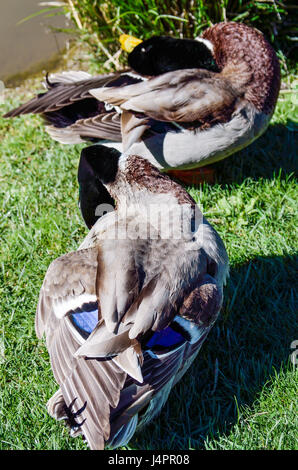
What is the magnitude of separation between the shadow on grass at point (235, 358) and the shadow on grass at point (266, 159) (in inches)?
34.7

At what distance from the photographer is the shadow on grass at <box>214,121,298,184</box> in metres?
3.96

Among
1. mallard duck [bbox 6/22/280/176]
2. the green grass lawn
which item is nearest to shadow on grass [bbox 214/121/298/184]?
the green grass lawn

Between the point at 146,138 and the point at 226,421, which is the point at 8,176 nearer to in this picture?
the point at 146,138

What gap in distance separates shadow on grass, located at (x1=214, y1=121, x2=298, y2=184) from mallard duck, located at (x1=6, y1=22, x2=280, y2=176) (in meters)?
0.29

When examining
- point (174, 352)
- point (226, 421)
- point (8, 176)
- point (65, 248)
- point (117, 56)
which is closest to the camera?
point (174, 352)

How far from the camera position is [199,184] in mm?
3912

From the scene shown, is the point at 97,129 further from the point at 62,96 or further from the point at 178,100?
the point at 178,100

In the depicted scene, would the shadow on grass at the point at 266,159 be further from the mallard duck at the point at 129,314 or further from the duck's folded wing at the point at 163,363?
the duck's folded wing at the point at 163,363

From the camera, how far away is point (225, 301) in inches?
121

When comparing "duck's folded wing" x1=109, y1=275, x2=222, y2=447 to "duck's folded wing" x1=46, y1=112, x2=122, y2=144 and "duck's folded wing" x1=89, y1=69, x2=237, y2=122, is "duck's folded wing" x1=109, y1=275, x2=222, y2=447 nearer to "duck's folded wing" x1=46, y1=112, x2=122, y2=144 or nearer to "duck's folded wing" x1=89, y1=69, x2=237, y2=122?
"duck's folded wing" x1=89, y1=69, x2=237, y2=122

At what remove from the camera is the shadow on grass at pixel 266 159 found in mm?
3961

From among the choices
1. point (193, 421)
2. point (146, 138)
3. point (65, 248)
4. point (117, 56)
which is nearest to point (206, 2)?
point (117, 56)

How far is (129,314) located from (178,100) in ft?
5.47
